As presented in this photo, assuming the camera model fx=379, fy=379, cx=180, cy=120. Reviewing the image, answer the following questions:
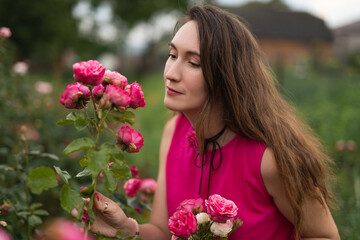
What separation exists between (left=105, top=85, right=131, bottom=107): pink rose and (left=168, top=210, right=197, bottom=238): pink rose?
1.29 feet

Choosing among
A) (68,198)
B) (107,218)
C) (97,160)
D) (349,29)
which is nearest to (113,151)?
(97,160)

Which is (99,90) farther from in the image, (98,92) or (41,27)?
(41,27)

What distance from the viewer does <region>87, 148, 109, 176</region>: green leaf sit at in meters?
0.92

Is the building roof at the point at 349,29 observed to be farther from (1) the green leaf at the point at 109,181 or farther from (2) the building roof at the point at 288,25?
(1) the green leaf at the point at 109,181

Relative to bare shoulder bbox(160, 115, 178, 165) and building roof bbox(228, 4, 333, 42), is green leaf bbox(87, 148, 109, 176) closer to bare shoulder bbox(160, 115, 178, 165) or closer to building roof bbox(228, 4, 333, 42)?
bare shoulder bbox(160, 115, 178, 165)

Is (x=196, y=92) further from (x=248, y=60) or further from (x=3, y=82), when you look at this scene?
(x=3, y=82)

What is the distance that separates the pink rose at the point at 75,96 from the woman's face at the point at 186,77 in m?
0.37

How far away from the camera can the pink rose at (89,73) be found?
957 millimetres

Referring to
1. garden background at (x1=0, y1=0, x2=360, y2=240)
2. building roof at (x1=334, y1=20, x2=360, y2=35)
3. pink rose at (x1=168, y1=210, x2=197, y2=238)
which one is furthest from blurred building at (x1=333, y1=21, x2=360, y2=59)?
pink rose at (x1=168, y1=210, x2=197, y2=238)

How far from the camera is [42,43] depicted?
12883mm

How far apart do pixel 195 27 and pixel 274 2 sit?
56192mm

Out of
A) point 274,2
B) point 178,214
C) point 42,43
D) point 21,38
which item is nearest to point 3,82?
point 178,214

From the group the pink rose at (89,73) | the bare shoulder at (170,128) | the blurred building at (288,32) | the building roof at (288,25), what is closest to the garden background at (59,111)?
the bare shoulder at (170,128)

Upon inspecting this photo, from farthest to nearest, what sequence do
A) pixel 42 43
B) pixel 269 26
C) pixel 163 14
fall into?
pixel 269 26, pixel 163 14, pixel 42 43
